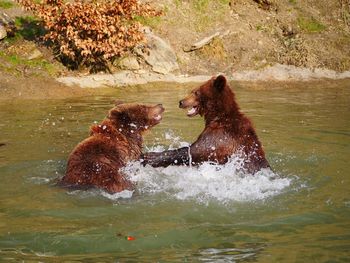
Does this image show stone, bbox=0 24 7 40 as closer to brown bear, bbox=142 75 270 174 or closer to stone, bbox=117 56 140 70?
stone, bbox=117 56 140 70

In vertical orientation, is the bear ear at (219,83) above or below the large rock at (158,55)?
above

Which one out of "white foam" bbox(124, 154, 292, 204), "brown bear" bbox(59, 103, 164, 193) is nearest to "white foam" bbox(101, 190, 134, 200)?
"brown bear" bbox(59, 103, 164, 193)

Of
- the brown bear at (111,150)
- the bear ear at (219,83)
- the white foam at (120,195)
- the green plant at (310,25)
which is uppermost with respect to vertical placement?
the green plant at (310,25)

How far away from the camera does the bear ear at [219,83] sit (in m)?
7.66

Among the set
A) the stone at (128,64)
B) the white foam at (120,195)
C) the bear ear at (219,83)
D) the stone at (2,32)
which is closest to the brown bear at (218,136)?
the bear ear at (219,83)

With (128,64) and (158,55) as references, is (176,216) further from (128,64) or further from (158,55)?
(158,55)

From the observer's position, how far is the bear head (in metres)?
7.73

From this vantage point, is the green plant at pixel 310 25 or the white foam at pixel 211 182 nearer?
the white foam at pixel 211 182

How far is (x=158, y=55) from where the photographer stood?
1833 cm

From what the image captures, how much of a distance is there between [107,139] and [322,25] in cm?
1684

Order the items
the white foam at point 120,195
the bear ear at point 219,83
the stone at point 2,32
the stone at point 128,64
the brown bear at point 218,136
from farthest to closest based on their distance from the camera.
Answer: the stone at point 128,64, the stone at point 2,32, the bear ear at point 219,83, the brown bear at point 218,136, the white foam at point 120,195

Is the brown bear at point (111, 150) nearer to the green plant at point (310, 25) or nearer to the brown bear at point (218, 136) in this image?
the brown bear at point (218, 136)

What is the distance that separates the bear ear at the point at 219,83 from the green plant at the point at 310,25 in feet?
48.6

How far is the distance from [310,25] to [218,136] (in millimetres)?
15668
